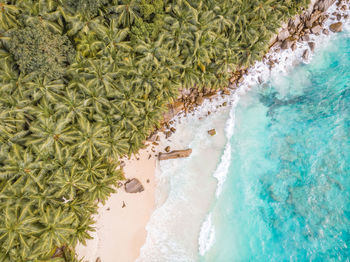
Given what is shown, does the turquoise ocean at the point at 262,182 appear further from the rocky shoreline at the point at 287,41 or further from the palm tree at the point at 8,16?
the palm tree at the point at 8,16

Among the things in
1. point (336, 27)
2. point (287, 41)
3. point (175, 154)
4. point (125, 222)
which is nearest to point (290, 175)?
point (175, 154)

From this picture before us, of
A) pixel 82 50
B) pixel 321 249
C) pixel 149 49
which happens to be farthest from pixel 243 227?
pixel 82 50

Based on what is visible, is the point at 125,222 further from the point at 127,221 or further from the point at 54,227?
the point at 54,227

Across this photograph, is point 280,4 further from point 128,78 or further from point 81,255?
point 81,255

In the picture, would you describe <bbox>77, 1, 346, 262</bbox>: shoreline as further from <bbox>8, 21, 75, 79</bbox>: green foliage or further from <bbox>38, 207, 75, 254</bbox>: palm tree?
<bbox>8, 21, 75, 79</bbox>: green foliage

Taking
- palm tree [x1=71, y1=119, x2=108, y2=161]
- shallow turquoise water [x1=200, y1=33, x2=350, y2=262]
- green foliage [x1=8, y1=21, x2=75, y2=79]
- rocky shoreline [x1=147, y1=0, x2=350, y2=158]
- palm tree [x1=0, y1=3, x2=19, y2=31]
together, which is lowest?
shallow turquoise water [x1=200, y1=33, x2=350, y2=262]

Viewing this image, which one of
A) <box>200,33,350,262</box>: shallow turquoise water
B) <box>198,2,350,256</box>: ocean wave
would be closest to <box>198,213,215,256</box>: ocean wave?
<box>198,2,350,256</box>: ocean wave
